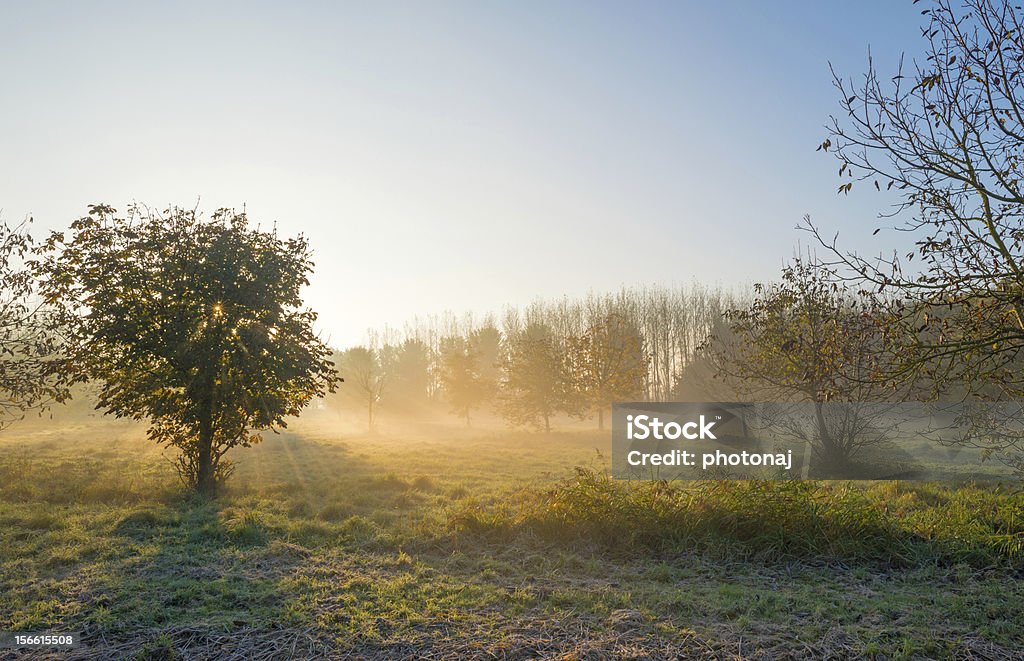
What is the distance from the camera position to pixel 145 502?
32.3 feet

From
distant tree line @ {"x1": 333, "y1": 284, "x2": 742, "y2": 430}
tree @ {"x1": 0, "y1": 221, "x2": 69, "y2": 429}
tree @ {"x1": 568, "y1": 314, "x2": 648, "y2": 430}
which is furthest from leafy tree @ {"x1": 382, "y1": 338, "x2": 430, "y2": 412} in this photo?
tree @ {"x1": 0, "y1": 221, "x2": 69, "y2": 429}

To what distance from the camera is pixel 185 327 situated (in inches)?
404

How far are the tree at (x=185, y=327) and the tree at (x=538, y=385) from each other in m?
22.1

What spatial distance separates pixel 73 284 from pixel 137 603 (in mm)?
7863

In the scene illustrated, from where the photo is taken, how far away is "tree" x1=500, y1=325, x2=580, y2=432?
3216 cm

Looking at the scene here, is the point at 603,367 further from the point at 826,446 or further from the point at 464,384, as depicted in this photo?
the point at 826,446

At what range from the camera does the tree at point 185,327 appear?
33.6 feet

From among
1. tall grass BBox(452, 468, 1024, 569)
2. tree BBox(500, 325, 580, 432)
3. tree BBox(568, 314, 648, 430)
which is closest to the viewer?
tall grass BBox(452, 468, 1024, 569)

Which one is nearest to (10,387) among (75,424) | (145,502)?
(145,502)

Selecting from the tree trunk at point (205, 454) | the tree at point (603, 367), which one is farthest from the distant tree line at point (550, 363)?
the tree trunk at point (205, 454)

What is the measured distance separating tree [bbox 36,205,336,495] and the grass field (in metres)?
1.68

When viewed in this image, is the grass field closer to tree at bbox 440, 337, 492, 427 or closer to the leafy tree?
tree at bbox 440, 337, 492, 427

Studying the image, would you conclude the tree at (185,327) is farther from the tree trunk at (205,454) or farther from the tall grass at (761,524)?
the tall grass at (761,524)

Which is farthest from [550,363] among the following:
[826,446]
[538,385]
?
[826,446]
